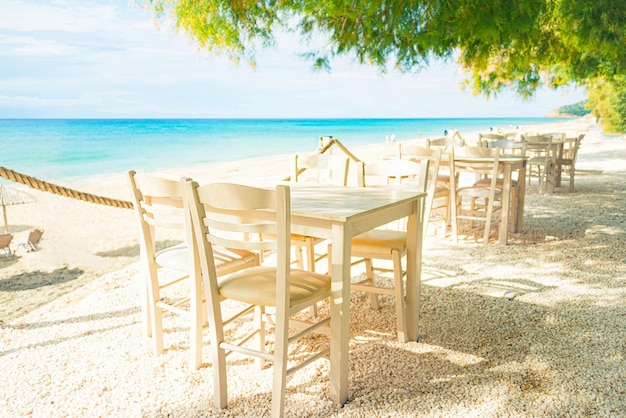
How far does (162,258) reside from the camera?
263 centimetres

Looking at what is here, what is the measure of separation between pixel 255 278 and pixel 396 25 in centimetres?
286

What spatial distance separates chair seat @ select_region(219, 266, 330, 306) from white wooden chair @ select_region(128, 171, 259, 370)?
0.21 metres

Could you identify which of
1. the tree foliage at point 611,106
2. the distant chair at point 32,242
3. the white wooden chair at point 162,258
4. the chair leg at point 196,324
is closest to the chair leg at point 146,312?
the white wooden chair at point 162,258

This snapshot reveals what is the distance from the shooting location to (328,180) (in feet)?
15.1

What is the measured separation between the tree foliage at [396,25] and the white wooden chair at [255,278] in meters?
2.43

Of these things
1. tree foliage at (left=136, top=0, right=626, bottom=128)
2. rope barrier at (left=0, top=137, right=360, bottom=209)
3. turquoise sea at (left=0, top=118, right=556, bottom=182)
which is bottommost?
turquoise sea at (left=0, top=118, right=556, bottom=182)

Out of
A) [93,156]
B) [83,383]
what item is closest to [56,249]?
[83,383]

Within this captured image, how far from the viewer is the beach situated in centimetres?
217

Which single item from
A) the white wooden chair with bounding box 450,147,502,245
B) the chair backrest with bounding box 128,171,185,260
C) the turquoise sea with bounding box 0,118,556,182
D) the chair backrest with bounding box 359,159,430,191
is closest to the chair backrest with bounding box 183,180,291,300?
the chair backrest with bounding box 128,171,185,260

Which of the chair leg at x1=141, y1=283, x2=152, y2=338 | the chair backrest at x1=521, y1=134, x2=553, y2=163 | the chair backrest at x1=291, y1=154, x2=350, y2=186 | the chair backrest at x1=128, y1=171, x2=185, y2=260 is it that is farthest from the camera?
the chair backrest at x1=521, y1=134, x2=553, y2=163

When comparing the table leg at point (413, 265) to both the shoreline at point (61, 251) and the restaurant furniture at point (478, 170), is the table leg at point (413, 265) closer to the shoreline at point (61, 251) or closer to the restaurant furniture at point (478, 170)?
the shoreline at point (61, 251)

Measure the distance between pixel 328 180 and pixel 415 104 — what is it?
7201cm

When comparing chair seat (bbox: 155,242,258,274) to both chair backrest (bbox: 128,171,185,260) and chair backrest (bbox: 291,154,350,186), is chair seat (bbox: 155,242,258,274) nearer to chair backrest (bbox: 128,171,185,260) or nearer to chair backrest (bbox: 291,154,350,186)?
chair backrest (bbox: 128,171,185,260)

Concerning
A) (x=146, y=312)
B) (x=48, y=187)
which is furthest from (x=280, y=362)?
(x=48, y=187)
